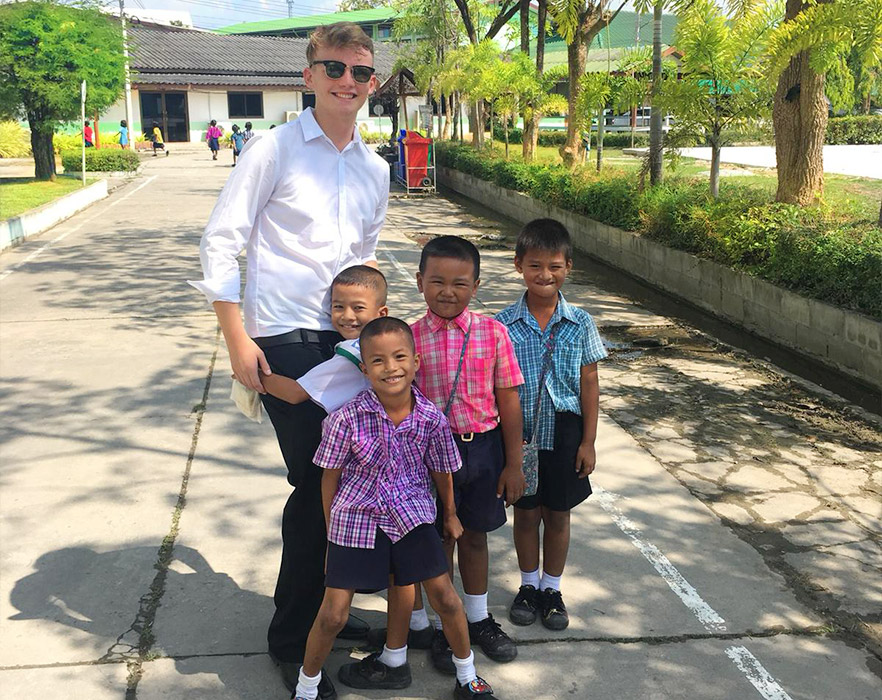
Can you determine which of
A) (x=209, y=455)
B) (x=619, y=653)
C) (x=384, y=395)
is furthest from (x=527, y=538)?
(x=209, y=455)

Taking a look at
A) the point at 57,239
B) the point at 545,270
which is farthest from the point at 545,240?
the point at 57,239

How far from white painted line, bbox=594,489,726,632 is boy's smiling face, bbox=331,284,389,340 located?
1.77 metres

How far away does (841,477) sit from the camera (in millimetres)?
5082

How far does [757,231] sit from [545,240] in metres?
6.16

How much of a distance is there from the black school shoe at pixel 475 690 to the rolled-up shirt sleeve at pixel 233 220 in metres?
1.40

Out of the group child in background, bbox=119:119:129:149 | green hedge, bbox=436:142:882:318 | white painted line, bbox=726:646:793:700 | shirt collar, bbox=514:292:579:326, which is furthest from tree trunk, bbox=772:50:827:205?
child in background, bbox=119:119:129:149

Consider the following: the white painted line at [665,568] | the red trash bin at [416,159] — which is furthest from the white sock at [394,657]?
the red trash bin at [416,159]

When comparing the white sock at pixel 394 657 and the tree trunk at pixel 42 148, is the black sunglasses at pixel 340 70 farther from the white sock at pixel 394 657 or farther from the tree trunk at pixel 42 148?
the tree trunk at pixel 42 148

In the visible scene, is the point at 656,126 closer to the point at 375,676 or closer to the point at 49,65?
the point at 375,676

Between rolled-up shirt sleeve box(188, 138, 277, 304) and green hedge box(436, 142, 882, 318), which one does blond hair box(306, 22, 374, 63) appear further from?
green hedge box(436, 142, 882, 318)

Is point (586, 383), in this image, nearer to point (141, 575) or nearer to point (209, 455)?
point (141, 575)

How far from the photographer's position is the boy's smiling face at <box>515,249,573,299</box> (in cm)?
324

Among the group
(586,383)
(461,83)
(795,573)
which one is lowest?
(795,573)

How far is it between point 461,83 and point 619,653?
2120 centimetres
